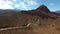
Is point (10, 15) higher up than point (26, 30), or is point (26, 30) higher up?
point (10, 15)

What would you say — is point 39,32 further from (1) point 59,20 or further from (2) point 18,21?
(1) point 59,20

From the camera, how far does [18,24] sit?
9.71 meters

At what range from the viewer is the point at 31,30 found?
9.47 metres

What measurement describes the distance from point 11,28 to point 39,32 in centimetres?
185

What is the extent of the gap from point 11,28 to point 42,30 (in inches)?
87.9

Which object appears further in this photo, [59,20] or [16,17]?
[59,20]

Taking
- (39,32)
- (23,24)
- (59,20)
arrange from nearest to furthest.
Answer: (39,32) < (23,24) < (59,20)

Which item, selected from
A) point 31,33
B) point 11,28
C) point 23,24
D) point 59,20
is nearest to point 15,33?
point 11,28

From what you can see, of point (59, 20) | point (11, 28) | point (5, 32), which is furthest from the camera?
point (59, 20)

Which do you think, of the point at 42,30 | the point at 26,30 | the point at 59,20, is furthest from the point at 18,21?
the point at 59,20

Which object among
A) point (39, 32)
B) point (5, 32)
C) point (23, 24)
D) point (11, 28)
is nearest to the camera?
point (5, 32)

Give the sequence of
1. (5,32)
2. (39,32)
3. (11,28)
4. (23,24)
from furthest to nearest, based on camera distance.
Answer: (23,24), (39,32), (11,28), (5,32)

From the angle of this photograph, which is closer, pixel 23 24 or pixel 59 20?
pixel 23 24

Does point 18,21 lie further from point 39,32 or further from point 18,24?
point 39,32
